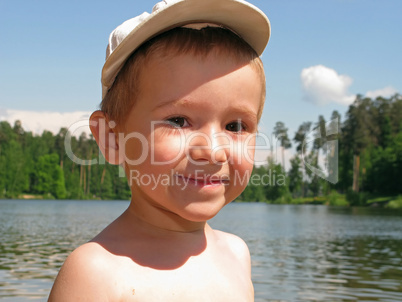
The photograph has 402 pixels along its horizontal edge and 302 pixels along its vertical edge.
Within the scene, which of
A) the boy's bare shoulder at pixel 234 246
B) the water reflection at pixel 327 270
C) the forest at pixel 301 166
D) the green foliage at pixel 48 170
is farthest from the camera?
the green foliage at pixel 48 170

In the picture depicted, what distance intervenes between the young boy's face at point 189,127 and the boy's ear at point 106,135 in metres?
0.20

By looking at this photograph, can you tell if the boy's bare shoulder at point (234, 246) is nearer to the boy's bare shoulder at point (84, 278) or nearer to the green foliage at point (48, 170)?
the boy's bare shoulder at point (84, 278)

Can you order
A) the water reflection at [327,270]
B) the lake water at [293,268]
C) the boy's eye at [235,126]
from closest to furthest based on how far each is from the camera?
the boy's eye at [235,126]
the lake water at [293,268]
the water reflection at [327,270]

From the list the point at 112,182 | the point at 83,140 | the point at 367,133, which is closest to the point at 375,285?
the point at 367,133

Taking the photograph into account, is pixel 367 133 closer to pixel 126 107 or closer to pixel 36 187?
pixel 36 187

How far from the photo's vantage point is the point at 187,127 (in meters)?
1.70

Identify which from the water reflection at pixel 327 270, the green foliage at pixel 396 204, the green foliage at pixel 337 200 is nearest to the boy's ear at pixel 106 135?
the water reflection at pixel 327 270

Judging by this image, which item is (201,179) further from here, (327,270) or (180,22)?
(327,270)

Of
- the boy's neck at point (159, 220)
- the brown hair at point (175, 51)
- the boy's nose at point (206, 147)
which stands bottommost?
the boy's neck at point (159, 220)

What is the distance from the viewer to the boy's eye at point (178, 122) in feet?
5.58

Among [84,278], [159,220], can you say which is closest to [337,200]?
[159,220]

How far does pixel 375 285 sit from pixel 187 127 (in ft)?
27.2

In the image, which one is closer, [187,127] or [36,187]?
[187,127]

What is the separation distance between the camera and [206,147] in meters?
1.69
